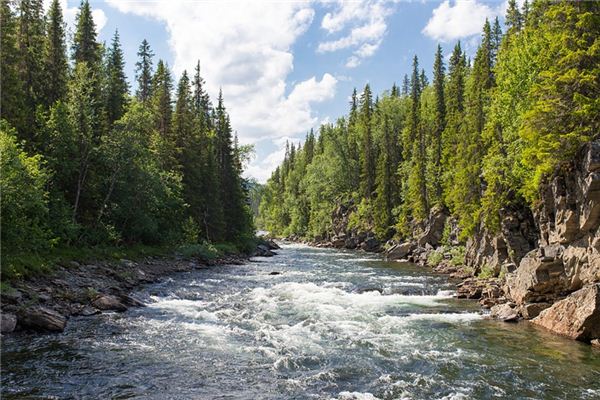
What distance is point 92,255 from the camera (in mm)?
31078

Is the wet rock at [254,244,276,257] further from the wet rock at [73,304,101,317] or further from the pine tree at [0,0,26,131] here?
the wet rock at [73,304,101,317]

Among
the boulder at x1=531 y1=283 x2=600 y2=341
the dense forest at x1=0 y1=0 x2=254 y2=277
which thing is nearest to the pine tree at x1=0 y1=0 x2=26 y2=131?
the dense forest at x1=0 y1=0 x2=254 y2=277

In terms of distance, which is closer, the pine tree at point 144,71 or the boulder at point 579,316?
the boulder at point 579,316

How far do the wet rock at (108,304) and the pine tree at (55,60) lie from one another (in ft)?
78.1

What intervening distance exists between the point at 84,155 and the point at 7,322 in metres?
20.3

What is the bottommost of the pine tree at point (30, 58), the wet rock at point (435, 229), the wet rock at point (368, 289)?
the wet rock at point (368, 289)

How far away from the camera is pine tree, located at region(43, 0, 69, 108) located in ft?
127

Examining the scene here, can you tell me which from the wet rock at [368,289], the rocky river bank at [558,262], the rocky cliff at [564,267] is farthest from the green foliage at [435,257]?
the wet rock at [368,289]

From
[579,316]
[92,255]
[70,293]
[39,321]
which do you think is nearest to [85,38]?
[92,255]

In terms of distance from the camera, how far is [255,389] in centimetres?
1191

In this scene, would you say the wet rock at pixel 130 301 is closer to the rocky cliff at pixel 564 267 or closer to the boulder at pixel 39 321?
the boulder at pixel 39 321

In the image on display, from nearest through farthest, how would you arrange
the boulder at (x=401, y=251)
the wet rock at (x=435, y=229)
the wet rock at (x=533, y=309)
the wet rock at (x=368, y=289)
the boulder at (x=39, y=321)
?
the boulder at (x=39, y=321) → the wet rock at (x=533, y=309) → the wet rock at (x=368, y=289) → the wet rock at (x=435, y=229) → the boulder at (x=401, y=251)

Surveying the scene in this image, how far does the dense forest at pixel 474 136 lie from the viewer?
23.1m

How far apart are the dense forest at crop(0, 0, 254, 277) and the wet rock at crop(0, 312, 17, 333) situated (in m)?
4.41
